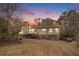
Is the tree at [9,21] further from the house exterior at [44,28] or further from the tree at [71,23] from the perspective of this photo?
the tree at [71,23]

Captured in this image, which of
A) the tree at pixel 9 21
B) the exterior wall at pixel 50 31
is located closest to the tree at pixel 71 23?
the exterior wall at pixel 50 31

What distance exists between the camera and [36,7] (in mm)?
2299

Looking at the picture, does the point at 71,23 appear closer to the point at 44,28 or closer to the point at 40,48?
the point at 44,28

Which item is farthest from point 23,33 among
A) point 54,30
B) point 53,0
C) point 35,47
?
point 53,0

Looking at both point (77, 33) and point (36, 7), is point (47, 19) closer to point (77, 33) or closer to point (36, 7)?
point (36, 7)

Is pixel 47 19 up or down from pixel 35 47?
up

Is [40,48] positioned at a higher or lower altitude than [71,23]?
lower

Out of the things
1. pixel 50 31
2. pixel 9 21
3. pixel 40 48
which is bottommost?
pixel 40 48

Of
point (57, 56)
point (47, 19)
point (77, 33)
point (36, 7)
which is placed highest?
point (36, 7)

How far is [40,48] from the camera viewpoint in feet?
7.52

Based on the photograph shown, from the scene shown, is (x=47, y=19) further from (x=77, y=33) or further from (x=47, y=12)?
(x=77, y=33)

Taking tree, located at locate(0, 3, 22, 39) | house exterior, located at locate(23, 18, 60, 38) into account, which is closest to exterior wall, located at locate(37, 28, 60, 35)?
house exterior, located at locate(23, 18, 60, 38)

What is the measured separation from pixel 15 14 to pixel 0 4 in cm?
21

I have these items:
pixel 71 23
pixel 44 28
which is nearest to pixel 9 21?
pixel 44 28
